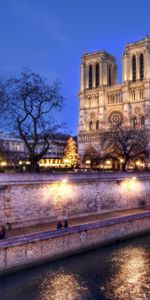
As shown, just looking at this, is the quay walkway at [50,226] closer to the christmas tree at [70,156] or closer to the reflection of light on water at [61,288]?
the reflection of light on water at [61,288]

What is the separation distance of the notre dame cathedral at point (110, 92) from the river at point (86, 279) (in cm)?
5016

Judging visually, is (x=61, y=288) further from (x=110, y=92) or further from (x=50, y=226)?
(x=110, y=92)

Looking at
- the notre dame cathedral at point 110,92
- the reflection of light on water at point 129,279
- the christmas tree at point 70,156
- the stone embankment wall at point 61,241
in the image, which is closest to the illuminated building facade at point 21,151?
the christmas tree at point 70,156

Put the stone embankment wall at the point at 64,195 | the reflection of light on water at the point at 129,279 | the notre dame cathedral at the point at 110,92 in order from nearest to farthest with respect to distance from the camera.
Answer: the reflection of light on water at the point at 129,279, the stone embankment wall at the point at 64,195, the notre dame cathedral at the point at 110,92

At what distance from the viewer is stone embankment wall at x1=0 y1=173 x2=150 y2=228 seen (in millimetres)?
24000

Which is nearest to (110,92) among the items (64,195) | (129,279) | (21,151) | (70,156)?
(70,156)

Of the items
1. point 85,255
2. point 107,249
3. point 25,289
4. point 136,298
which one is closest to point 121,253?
point 107,249

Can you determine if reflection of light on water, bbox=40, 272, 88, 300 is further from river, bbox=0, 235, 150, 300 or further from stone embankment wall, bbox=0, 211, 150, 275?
stone embankment wall, bbox=0, 211, 150, 275

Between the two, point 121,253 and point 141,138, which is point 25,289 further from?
point 141,138

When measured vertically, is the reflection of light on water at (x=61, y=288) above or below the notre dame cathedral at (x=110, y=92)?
below

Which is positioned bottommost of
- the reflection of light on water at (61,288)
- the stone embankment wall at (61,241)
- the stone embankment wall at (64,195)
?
the reflection of light on water at (61,288)

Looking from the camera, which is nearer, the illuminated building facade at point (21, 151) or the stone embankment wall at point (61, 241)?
the stone embankment wall at point (61, 241)

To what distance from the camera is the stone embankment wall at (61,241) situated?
1848 cm

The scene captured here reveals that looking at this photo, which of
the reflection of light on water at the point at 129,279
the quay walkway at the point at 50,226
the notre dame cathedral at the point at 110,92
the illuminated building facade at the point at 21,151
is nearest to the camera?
the reflection of light on water at the point at 129,279
